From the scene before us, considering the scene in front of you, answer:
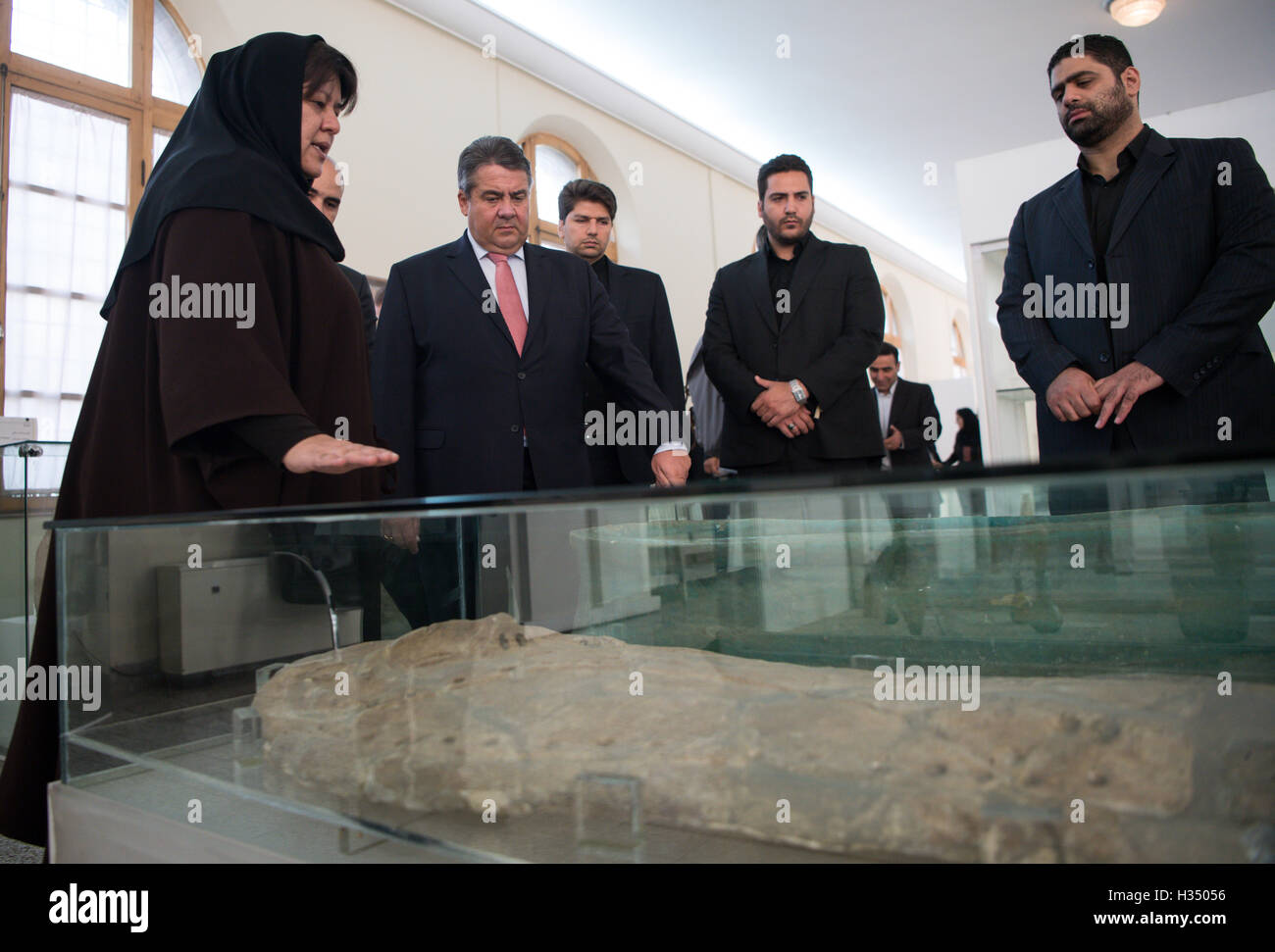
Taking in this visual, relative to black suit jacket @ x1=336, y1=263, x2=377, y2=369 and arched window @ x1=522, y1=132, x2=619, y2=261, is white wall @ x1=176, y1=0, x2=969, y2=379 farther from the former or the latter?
black suit jacket @ x1=336, y1=263, x2=377, y2=369

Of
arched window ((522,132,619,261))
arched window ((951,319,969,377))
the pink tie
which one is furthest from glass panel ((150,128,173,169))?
arched window ((951,319,969,377))

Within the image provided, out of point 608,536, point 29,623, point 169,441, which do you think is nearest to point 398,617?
point 608,536

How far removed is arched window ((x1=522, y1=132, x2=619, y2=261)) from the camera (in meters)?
7.89

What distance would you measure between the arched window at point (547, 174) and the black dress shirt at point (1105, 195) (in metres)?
5.96

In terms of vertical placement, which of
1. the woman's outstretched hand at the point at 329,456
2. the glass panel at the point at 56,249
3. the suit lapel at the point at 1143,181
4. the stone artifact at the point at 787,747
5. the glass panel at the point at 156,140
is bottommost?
the stone artifact at the point at 787,747

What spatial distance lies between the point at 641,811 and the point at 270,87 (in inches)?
59.2

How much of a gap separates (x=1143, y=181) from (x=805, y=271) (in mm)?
993

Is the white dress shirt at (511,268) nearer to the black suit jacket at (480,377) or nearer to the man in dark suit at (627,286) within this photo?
the black suit jacket at (480,377)

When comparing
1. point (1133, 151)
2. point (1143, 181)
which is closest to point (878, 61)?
point (1133, 151)

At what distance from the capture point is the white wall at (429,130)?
582 centimetres

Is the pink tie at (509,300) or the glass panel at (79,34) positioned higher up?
the glass panel at (79,34)

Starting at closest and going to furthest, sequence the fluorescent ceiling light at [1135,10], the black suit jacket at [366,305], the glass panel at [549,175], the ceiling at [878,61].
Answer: the black suit jacket at [366,305], the fluorescent ceiling light at [1135,10], the ceiling at [878,61], the glass panel at [549,175]

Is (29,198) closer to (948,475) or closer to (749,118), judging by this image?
(948,475)

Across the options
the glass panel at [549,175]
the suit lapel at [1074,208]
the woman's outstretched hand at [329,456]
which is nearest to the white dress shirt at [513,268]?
the woman's outstretched hand at [329,456]
